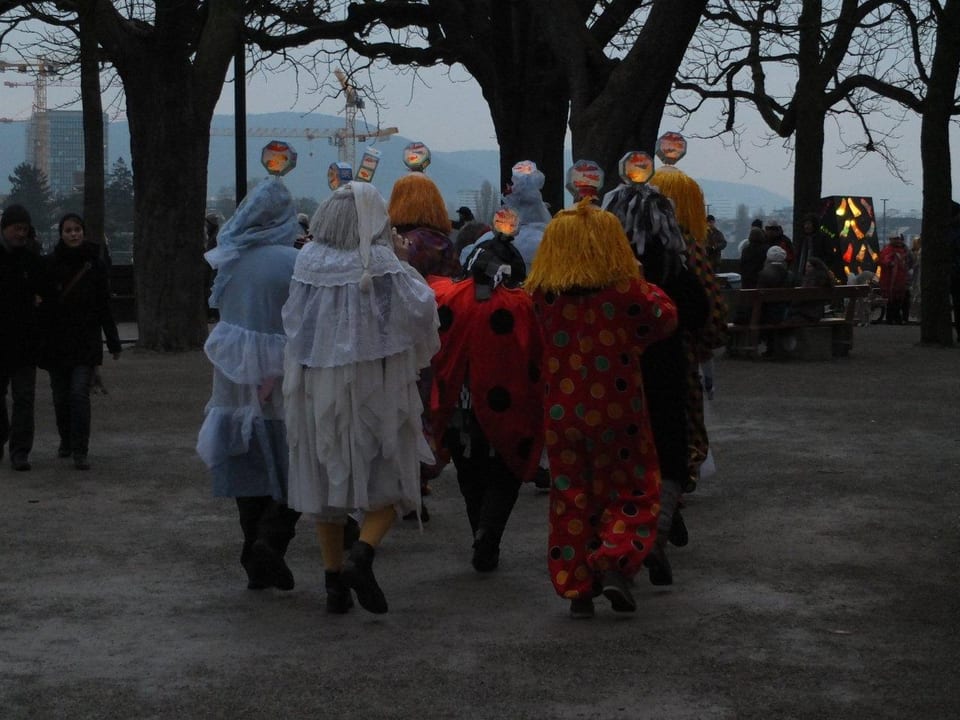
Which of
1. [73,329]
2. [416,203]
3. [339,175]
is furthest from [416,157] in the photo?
[73,329]

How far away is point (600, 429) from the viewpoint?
6.72 metres

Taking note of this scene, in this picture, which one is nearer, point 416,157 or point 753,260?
point 416,157

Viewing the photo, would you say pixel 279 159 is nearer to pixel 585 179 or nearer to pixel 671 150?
pixel 585 179

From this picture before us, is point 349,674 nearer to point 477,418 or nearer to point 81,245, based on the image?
point 477,418

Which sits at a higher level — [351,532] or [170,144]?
[170,144]

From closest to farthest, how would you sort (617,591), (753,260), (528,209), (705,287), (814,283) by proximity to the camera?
(617,591), (705,287), (528,209), (814,283), (753,260)

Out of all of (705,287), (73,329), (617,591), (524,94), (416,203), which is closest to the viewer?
(617,591)

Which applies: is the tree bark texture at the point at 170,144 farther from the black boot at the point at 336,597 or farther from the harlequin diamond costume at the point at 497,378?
the black boot at the point at 336,597

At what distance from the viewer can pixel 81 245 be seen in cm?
1141

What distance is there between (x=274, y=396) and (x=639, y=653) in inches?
78.7

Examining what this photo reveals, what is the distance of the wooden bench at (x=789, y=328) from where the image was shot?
61.2ft

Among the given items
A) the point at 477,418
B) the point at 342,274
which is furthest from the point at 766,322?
the point at 342,274

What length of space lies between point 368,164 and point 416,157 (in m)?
1.50

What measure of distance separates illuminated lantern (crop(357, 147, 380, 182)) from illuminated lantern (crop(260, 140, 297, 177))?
296mm
